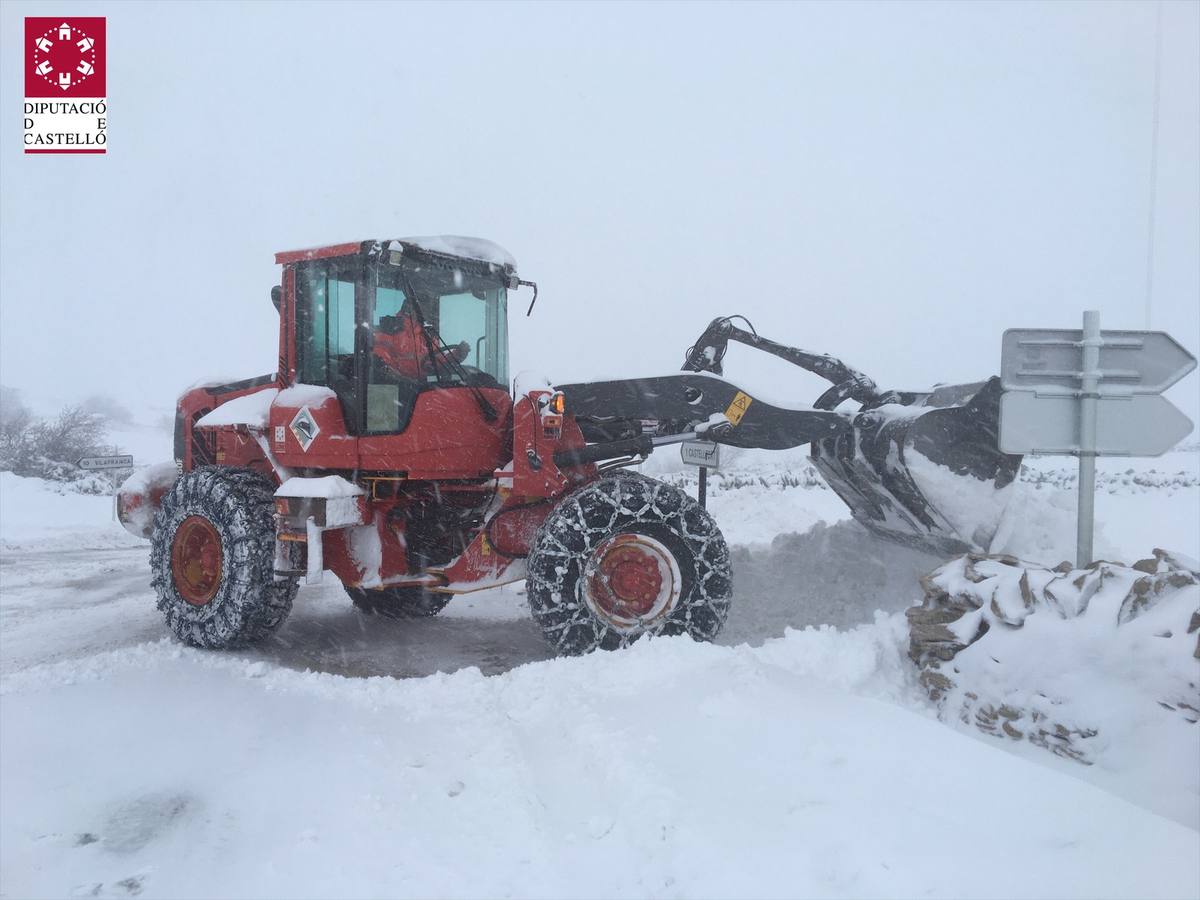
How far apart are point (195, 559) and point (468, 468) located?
7.08 ft

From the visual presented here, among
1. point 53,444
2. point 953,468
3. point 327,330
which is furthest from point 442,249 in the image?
point 53,444

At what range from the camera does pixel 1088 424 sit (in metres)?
4.33

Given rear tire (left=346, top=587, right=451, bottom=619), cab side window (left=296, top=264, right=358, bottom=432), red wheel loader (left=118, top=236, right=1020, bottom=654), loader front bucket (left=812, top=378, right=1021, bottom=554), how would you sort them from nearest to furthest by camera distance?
red wheel loader (left=118, top=236, right=1020, bottom=654), loader front bucket (left=812, top=378, right=1021, bottom=554), cab side window (left=296, top=264, right=358, bottom=432), rear tire (left=346, top=587, right=451, bottom=619)

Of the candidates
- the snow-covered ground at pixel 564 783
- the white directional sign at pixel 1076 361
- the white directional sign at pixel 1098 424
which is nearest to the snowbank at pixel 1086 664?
the snow-covered ground at pixel 564 783

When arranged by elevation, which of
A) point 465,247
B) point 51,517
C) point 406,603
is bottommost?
point 51,517

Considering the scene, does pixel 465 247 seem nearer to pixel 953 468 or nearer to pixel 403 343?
pixel 403 343

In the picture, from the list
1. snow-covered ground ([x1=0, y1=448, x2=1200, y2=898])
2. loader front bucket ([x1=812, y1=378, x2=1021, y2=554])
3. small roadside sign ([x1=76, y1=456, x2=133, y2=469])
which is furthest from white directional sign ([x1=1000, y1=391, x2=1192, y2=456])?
small roadside sign ([x1=76, y1=456, x2=133, y2=469])

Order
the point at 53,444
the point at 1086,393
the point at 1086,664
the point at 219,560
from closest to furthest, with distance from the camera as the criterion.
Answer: the point at 1086,664, the point at 1086,393, the point at 219,560, the point at 53,444

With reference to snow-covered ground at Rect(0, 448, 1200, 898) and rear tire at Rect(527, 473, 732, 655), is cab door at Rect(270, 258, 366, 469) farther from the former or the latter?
rear tire at Rect(527, 473, 732, 655)

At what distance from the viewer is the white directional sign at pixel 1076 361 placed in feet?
14.2

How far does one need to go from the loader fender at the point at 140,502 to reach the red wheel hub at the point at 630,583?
13.4 ft

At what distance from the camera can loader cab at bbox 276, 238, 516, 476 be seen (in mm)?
5605

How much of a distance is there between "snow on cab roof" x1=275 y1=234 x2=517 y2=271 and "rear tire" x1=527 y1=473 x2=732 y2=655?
202cm

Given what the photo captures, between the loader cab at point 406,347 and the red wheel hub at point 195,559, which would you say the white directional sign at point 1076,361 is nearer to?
the loader cab at point 406,347
